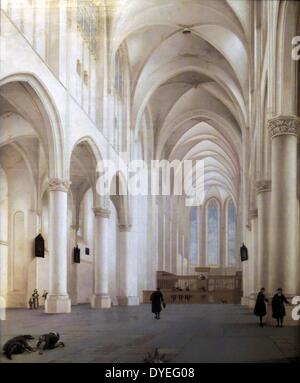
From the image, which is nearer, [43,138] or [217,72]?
[43,138]

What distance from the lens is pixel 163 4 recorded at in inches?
1104

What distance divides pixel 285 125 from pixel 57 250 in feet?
32.6

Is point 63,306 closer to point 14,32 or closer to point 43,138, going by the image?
point 43,138

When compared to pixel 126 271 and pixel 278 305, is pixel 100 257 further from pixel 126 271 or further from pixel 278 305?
pixel 278 305

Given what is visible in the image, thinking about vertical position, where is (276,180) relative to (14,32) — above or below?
below

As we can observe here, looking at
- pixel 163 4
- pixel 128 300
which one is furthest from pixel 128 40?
pixel 128 300

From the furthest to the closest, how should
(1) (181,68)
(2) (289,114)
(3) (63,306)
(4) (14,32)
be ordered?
1. (1) (181,68)
2. (3) (63,306)
3. (4) (14,32)
4. (2) (289,114)

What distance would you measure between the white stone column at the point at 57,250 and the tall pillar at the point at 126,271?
11213 mm

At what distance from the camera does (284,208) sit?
16.7 metres

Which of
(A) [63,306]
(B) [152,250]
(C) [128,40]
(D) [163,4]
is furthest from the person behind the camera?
(B) [152,250]

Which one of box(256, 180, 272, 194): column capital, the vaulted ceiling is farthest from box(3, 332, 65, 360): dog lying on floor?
the vaulted ceiling

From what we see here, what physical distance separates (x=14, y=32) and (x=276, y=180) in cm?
841

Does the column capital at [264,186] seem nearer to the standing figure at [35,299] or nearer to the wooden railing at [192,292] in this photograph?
the standing figure at [35,299]

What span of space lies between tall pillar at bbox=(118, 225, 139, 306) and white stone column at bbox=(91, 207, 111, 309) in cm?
386
